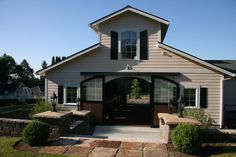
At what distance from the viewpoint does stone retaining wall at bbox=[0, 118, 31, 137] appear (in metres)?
8.57

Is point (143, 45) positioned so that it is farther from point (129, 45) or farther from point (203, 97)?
point (203, 97)

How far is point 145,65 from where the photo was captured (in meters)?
12.8

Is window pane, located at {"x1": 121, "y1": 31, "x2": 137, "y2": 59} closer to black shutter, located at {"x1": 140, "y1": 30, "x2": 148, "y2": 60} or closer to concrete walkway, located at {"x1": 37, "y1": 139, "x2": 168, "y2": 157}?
black shutter, located at {"x1": 140, "y1": 30, "x2": 148, "y2": 60}

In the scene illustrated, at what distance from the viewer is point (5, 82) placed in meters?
58.7

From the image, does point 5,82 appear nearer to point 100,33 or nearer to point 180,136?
point 100,33

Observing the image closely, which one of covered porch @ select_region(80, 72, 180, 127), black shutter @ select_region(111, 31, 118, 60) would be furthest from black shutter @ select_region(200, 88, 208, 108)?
black shutter @ select_region(111, 31, 118, 60)

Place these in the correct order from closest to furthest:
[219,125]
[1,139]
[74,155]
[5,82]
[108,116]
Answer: [74,155] < [1,139] < [219,125] < [108,116] < [5,82]

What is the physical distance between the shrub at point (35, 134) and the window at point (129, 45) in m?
6.66

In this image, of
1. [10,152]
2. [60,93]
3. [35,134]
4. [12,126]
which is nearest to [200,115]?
[60,93]

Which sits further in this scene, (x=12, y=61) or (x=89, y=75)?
(x=12, y=61)

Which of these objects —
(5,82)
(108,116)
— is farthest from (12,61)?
(108,116)

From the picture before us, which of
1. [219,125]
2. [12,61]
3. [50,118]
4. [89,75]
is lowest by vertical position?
[219,125]

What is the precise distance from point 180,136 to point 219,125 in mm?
6598

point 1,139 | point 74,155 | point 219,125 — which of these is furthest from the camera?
point 219,125
